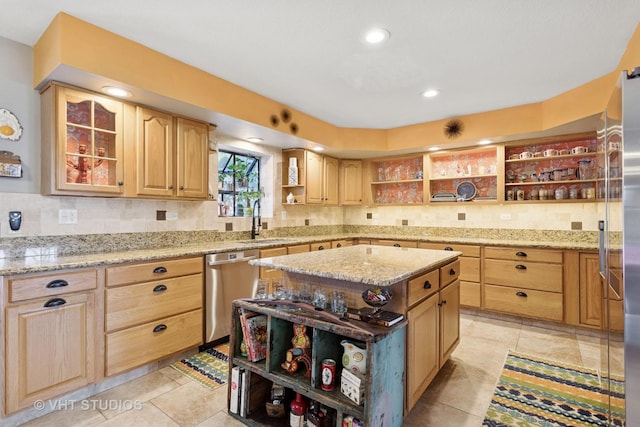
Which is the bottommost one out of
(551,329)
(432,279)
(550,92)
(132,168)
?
(551,329)

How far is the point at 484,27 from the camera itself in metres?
2.17

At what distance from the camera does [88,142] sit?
8.04 feet

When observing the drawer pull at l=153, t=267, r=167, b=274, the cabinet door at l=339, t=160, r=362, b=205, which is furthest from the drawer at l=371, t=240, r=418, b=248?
the drawer pull at l=153, t=267, r=167, b=274

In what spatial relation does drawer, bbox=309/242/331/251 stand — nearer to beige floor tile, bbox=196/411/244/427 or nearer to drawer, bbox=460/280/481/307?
drawer, bbox=460/280/481/307

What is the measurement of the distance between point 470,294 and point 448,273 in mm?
1831

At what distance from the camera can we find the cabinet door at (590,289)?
3.24 m

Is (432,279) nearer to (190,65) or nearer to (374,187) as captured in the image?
(190,65)

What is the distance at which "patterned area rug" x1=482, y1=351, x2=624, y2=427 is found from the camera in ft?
6.25

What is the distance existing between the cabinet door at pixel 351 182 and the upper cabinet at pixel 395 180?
137 mm

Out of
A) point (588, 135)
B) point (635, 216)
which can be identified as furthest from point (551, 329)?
point (635, 216)

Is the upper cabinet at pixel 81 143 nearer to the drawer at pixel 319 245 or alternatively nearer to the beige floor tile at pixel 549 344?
the drawer at pixel 319 245

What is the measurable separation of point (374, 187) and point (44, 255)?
438cm

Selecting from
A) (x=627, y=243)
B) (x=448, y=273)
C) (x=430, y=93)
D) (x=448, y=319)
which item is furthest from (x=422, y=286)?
(x=430, y=93)

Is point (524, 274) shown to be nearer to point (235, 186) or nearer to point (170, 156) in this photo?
point (235, 186)
